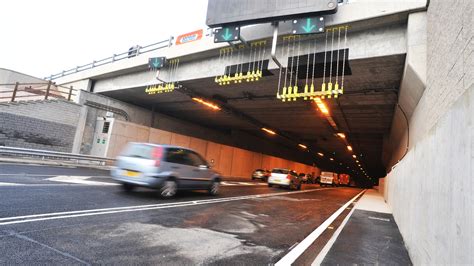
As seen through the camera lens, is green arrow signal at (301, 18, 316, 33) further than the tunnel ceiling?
No

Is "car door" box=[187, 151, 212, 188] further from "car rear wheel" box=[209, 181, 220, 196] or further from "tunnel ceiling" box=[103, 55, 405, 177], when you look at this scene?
"tunnel ceiling" box=[103, 55, 405, 177]

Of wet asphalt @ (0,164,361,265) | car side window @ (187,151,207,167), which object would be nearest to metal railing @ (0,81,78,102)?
wet asphalt @ (0,164,361,265)

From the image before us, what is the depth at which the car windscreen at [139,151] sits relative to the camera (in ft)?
29.0

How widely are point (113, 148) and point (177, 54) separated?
9834mm

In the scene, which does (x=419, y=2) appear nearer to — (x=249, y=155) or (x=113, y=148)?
(x=113, y=148)

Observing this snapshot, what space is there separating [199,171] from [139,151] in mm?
2437

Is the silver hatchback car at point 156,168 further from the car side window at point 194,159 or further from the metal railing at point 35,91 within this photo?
the metal railing at point 35,91

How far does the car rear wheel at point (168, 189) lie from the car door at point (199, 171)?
3.41 feet

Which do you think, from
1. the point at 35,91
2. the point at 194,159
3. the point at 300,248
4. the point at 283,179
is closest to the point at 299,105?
the point at 283,179

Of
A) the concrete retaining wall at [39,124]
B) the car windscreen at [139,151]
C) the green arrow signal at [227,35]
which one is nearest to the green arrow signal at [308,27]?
the green arrow signal at [227,35]

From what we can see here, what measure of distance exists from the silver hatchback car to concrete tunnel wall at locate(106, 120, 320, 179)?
13.7m

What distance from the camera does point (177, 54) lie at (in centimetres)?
1639

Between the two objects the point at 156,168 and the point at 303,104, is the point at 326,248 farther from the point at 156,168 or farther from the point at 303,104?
the point at 303,104

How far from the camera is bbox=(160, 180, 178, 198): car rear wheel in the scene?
8.97 m
